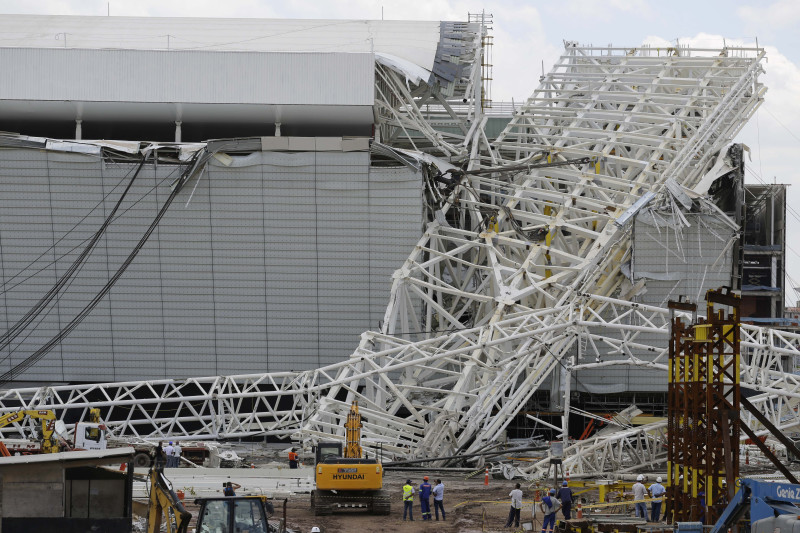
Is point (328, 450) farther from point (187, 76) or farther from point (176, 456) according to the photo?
point (187, 76)

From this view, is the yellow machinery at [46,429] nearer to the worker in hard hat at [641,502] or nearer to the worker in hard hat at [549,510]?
the worker in hard hat at [549,510]

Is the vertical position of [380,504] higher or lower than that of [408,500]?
lower

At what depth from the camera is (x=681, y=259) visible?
58.5m

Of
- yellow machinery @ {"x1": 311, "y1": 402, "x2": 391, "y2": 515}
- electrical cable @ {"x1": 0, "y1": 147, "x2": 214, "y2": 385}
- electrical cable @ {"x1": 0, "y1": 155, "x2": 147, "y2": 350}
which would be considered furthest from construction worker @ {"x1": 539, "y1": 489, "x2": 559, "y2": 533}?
electrical cable @ {"x1": 0, "y1": 155, "x2": 147, "y2": 350}

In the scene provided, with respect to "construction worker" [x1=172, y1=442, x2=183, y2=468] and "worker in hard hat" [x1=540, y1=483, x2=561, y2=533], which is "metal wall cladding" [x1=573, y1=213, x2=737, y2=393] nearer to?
"construction worker" [x1=172, y1=442, x2=183, y2=468]

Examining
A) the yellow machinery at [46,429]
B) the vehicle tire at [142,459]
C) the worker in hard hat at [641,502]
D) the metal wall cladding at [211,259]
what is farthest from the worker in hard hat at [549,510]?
the metal wall cladding at [211,259]

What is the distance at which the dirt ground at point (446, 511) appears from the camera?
3444 centimetres

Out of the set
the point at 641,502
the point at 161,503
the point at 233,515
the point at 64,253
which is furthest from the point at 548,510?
the point at 64,253

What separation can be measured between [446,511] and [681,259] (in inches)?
949

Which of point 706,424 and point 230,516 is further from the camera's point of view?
point 706,424

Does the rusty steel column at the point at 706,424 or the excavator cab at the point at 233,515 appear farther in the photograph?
the rusty steel column at the point at 706,424

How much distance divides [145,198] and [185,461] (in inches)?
568

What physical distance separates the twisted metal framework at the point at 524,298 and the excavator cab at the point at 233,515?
64.7 feet

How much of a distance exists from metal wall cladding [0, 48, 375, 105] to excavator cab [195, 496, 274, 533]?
34.2 meters
